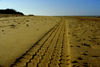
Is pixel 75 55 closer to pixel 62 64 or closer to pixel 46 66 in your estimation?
pixel 62 64

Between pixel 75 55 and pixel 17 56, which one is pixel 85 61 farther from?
pixel 17 56

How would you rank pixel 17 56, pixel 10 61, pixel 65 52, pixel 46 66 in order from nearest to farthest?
pixel 46 66 → pixel 10 61 → pixel 17 56 → pixel 65 52

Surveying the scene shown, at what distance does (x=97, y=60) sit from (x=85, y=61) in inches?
13.2

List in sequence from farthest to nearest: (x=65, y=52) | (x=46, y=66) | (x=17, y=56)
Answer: (x=65, y=52) → (x=17, y=56) → (x=46, y=66)

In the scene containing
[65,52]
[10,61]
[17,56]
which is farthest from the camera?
[65,52]

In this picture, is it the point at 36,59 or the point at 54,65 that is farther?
the point at 36,59

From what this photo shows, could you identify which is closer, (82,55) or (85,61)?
(85,61)

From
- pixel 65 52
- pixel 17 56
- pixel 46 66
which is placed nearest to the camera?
pixel 46 66

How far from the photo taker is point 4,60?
7.77 feet

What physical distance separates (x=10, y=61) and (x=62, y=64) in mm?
1266

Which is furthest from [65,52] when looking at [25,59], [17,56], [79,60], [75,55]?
[17,56]

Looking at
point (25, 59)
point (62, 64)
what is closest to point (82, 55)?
point (62, 64)

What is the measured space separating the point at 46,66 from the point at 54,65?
188 mm

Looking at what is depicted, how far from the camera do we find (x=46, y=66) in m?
2.16
